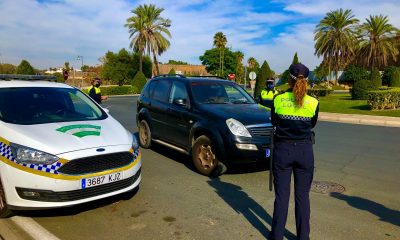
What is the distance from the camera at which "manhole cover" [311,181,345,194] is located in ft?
17.5

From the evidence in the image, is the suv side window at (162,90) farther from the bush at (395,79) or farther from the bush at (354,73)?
the bush at (354,73)

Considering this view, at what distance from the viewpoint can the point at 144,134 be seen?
8.41 meters

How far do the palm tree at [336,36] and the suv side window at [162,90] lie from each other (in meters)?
52.7

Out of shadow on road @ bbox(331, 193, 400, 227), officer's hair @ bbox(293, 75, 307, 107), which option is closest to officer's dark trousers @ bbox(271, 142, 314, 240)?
officer's hair @ bbox(293, 75, 307, 107)

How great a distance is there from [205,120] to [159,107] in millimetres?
1848

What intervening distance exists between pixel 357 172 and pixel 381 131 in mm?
6725

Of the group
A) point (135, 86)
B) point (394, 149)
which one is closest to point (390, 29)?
point (135, 86)

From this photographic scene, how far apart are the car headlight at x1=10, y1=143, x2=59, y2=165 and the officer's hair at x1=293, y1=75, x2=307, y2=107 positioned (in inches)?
106

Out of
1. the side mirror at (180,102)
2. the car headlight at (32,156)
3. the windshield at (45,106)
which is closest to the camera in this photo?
the car headlight at (32,156)

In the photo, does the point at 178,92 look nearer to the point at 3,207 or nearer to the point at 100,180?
the point at 100,180

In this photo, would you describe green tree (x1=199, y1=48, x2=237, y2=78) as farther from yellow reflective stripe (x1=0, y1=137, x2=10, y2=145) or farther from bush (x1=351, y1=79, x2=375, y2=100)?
yellow reflective stripe (x1=0, y1=137, x2=10, y2=145)

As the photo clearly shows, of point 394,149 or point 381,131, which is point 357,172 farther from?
point 381,131

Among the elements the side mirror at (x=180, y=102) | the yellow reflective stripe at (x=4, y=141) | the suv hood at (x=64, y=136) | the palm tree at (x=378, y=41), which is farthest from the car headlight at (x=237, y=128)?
the palm tree at (x=378, y=41)

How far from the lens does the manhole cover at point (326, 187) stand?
5.33 m
